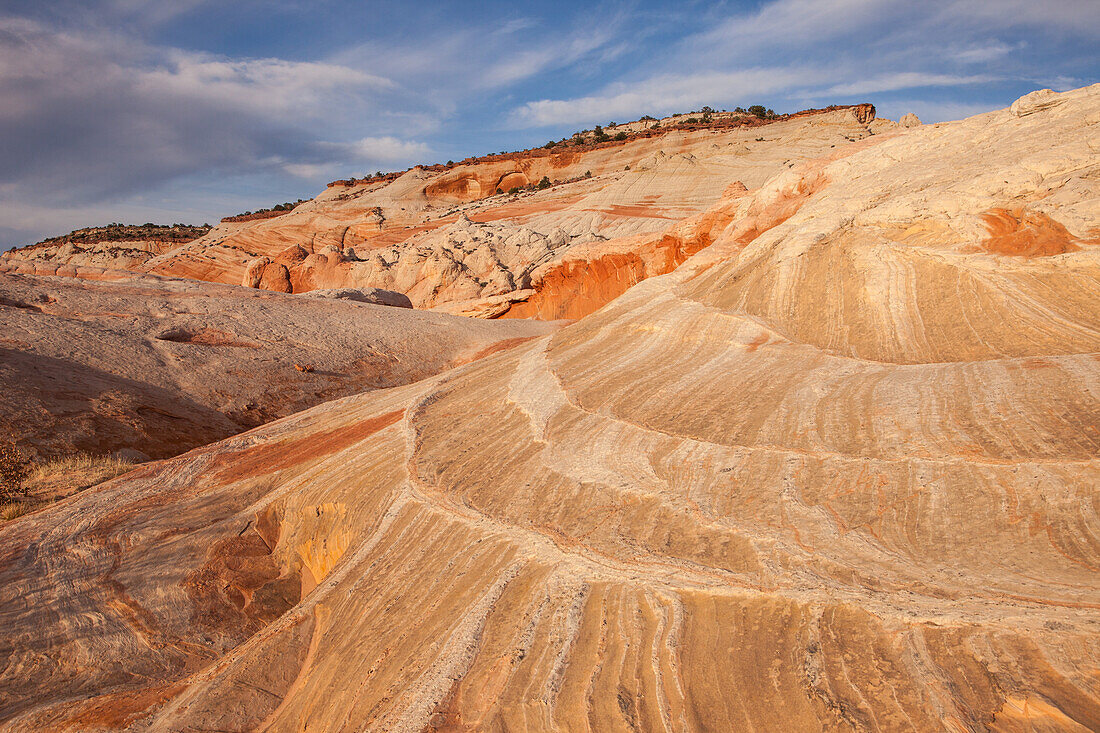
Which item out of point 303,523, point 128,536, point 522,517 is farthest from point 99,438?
point 522,517

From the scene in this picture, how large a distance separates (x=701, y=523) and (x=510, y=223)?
87.0 feet

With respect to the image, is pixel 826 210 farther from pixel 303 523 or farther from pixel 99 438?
pixel 99 438

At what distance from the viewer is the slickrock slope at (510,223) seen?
24797mm

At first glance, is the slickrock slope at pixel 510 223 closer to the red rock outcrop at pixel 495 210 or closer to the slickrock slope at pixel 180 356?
the red rock outcrop at pixel 495 210

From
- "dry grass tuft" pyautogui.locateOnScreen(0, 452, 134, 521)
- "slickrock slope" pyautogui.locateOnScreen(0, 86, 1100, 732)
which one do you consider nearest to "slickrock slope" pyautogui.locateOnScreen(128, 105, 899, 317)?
"slickrock slope" pyautogui.locateOnScreen(0, 86, 1100, 732)

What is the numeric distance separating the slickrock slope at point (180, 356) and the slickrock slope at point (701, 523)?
357 centimetres

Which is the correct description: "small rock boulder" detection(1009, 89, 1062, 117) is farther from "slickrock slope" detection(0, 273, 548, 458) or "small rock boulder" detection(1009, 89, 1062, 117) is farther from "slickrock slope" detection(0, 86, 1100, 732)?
"slickrock slope" detection(0, 273, 548, 458)

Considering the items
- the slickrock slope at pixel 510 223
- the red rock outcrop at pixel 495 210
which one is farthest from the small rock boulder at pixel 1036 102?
the red rock outcrop at pixel 495 210

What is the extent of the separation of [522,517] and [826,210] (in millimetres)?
5941

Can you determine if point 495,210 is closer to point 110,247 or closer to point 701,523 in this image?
point 110,247

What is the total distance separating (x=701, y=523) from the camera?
429cm

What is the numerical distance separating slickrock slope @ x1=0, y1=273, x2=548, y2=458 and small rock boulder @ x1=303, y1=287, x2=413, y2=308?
181cm

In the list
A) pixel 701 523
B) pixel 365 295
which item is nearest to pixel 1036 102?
pixel 701 523

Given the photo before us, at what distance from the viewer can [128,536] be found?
6.67 meters
